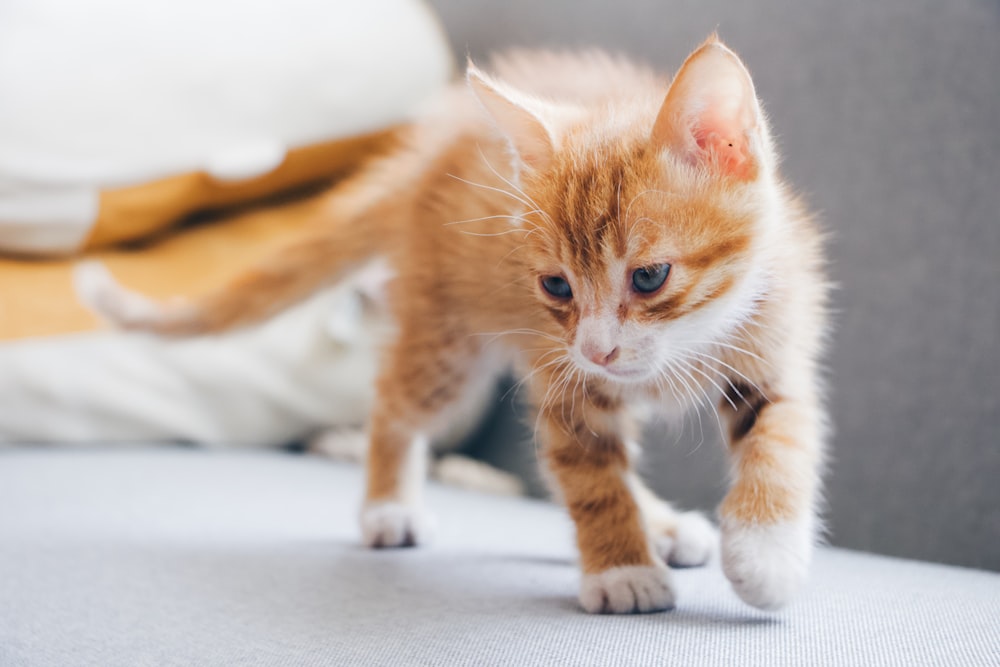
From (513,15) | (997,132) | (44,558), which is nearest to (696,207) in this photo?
(997,132)

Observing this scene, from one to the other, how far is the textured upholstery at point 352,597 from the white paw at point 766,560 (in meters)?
0.03

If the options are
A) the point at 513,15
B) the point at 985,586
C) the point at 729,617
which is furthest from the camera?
the point at 513,15

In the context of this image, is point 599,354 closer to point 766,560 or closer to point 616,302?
point 616,302

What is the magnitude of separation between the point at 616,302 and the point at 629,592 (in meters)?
0.31

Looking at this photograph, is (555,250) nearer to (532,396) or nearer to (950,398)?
(532,396)

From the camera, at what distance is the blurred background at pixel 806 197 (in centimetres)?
133

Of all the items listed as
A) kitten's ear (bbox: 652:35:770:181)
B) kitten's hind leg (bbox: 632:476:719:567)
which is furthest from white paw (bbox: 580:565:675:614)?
kitten's ear (bbox: 652:35:770:181)

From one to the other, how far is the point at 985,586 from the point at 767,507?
11.6 inches

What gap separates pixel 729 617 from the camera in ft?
3.10

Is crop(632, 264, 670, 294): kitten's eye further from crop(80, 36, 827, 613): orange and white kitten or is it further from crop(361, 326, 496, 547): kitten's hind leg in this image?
crop(361, 326, 496, 547): kitten's hind leg

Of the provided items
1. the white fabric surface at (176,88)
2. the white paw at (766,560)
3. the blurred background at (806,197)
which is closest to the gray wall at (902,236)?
the blurred background at (806,197)

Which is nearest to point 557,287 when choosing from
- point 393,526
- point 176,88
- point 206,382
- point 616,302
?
point 616,302

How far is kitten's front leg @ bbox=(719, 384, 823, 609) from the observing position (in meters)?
0.91

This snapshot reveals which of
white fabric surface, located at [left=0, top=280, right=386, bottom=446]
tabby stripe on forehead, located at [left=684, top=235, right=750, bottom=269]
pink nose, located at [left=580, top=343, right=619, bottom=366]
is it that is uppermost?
tabby stripe on forehead, located at [left=684, top=235, right=750, bottom=269]
